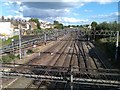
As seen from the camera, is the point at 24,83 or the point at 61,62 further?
the point at 61,62

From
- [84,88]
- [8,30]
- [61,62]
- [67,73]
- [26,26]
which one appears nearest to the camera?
[67,73]

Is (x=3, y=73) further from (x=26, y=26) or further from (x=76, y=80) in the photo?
(x=26, y=26)

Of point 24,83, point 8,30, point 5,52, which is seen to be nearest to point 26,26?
point 8,30

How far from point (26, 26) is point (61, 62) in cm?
6332

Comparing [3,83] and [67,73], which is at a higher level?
[67,73]

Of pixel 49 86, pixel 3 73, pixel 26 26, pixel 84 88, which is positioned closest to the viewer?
pixel 3 73

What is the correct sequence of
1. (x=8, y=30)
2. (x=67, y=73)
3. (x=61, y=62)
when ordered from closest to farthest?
(x=67, y=73) < (x=61, y=62) < (x=8, y=30)

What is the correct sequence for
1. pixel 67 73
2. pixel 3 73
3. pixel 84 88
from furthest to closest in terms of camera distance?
1. pixel 84 88
2. pixel 3 73
3. pixel 67 73

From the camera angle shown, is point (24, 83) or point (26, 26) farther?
point (26, 26)

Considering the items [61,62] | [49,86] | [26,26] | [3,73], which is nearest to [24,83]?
[49,86]

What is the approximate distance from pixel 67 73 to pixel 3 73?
279 cm

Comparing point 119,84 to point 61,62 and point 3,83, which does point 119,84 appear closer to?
point 3,83

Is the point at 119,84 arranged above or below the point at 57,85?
above

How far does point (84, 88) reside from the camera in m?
15.8
